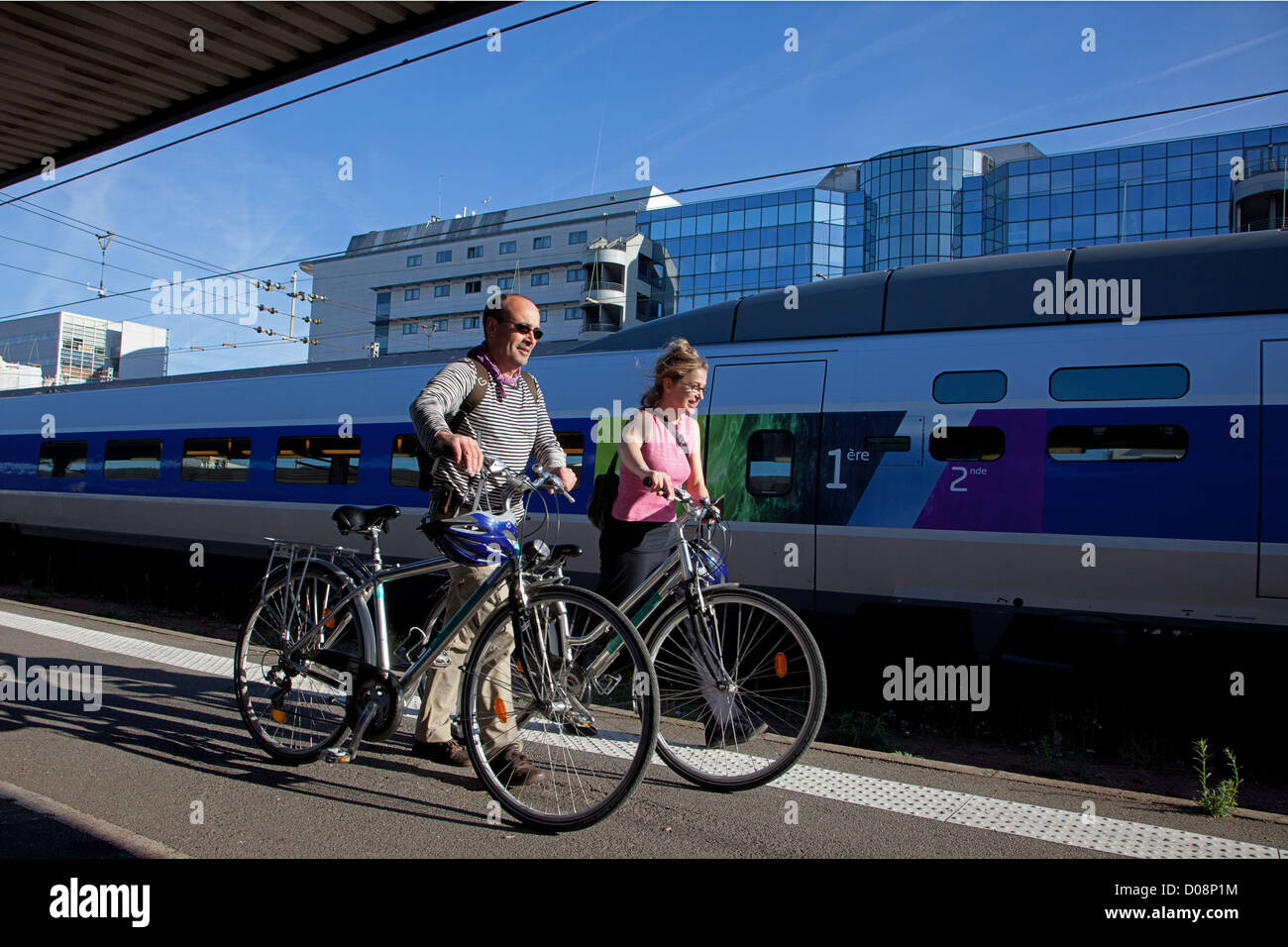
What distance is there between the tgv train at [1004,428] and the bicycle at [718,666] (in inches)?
118

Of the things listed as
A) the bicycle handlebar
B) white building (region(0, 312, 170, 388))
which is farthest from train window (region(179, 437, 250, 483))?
white building (region(0, 312, 170, 388))

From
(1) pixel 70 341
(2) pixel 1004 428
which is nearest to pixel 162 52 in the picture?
(2) pixel 1004 428

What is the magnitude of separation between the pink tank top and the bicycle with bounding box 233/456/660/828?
651 millimetres

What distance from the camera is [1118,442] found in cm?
606

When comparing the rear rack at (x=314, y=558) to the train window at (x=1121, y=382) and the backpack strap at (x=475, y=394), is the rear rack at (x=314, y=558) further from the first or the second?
the train window at (x=1121, y=382)

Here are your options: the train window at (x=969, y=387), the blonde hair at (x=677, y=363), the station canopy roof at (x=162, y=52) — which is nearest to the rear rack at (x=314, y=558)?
the blonde hair at (x=677, y=363)

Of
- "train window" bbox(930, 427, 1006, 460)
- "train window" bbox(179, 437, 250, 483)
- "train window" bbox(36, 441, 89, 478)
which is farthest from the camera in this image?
"train window" bbox(36, 441, 89, 478)

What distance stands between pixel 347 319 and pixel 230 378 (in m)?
75.7

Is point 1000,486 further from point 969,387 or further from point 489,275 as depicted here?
point 489,275

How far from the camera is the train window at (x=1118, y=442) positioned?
590 cm

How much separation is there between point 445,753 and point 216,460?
28.4ft

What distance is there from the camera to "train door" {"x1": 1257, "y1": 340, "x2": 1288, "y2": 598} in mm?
5520

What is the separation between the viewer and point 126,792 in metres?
3.70

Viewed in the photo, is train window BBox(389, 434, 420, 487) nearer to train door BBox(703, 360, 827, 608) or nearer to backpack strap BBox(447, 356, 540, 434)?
train door BBox(703, 360, 827, 608)
